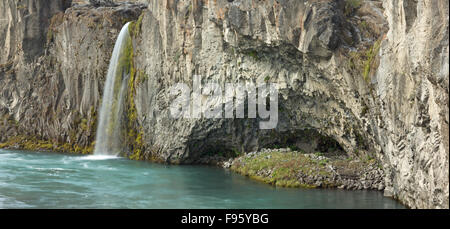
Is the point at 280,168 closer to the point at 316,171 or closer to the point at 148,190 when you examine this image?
the point at 316,171

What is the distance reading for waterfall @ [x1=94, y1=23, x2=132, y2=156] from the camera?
30.3 metres

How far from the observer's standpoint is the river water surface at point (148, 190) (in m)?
15.9

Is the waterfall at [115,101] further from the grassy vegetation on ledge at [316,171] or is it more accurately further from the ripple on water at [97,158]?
the grassy vegetation on ledge at [316,171]

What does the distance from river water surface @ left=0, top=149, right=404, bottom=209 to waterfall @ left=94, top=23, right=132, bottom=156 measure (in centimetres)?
496

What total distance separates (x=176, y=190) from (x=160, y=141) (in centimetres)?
919

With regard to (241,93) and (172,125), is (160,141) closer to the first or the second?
(172,125)

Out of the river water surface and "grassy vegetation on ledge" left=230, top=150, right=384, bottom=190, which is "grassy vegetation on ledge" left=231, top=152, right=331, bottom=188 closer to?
"grassy vegetation on ledge" left=230, top=150, right=384, bottom=190

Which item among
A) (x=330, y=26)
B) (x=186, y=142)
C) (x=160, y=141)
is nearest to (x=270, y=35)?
(x=330, y=26)

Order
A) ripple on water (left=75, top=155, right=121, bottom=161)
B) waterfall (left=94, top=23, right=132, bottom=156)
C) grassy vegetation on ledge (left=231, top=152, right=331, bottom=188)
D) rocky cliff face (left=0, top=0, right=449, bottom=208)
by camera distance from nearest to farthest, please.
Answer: rocky cliff face (left=0, top=0, right=449, bottom=208) → grassy vegetation on ledge (left=231, top=152, right=331, bottom=188) → ripple on water (left=75, top=155, right=121, bottom=161) → waterfall (left=94, top=23, right=132, bottom=156)

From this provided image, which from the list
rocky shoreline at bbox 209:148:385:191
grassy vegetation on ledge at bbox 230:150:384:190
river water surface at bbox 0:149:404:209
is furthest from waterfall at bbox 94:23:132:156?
grassy vegetation on ledge at bbox 230:150:384:190

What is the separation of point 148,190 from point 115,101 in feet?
44.4

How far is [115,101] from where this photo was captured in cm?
3084

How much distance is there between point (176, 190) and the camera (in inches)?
733

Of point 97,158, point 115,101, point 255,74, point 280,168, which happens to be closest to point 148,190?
point 280,168
